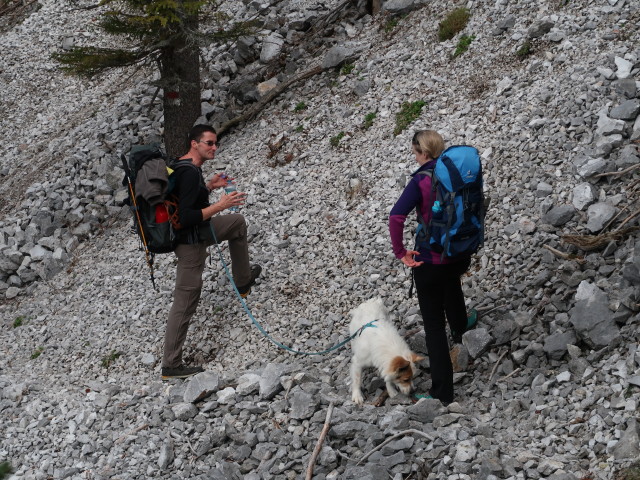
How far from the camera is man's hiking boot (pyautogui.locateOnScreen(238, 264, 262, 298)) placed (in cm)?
865

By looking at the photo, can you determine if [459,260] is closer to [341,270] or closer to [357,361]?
[357,361]

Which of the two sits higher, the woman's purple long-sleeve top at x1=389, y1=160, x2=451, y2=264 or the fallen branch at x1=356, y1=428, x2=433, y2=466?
the woman's purple long-sleeve top at x1=389, y1=160, x2=451, y2=264

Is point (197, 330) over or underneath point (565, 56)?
underneath

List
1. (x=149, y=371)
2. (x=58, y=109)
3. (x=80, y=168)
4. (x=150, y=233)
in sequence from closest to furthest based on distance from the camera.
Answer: (x=150, y=233) → (x=149, y=371) → (x=80, y=168) → (x=58, y=109)

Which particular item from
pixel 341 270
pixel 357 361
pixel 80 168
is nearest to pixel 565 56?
pixel 341 270

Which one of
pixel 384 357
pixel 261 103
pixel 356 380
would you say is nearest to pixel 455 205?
pixel 384 357

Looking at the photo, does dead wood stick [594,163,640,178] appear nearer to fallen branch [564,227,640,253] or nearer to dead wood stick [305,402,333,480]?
fallen branch [564,227,640,253]

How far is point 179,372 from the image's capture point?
24.8ft

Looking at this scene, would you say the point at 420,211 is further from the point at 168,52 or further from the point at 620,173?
the point at 168,52

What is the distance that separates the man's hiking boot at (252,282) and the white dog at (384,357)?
2.44 metres

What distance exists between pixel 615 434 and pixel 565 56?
5947 mm

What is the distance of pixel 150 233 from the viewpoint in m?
7.22

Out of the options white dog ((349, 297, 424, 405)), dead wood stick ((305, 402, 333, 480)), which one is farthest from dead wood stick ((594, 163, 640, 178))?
dead wood stick ((305, 402, 333, 480))

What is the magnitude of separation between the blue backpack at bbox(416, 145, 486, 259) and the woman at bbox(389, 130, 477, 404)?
0.21 feet
